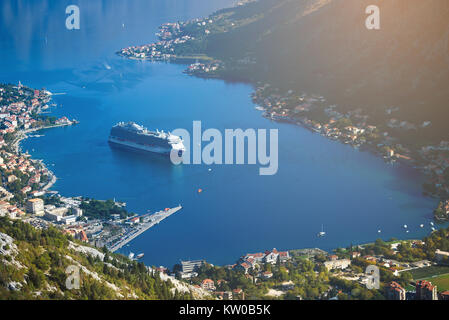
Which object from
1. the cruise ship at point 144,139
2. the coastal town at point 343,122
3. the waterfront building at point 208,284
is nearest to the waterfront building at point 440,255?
the coastal town at point 343,122

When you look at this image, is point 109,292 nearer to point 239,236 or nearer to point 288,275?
point 288,275

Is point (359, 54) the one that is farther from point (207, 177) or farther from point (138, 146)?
point (207, 177)

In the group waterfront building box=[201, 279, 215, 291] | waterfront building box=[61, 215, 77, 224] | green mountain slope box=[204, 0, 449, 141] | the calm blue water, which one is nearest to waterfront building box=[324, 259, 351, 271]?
the calm blue water

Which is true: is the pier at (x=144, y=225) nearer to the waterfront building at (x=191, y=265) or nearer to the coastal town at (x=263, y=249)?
the coastal town at (x=263, y=249)

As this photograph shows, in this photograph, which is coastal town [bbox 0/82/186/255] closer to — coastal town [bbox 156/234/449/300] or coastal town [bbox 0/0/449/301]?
coastal town [bbox 0/0/449/301]

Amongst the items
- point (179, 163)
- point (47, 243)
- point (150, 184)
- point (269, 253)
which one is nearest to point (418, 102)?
point (179, 163)

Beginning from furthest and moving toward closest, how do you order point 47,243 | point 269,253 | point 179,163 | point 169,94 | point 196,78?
point 196,78 < point 169,94 < point 179,163 < point 269,253 < point 47,243
